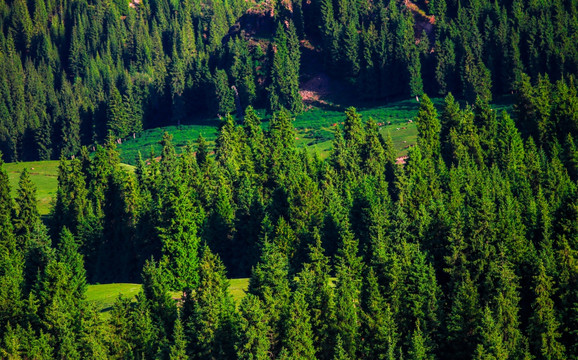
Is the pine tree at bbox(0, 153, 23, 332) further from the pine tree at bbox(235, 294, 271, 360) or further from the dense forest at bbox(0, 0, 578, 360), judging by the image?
the pine tree at bbox(235, 294, 271, 360)

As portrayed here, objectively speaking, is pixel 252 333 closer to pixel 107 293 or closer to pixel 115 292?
pixel 115 292

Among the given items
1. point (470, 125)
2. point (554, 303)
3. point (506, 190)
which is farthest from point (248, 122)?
point (554, 303)

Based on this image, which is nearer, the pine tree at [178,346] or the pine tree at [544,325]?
the pine tree at [544,325]

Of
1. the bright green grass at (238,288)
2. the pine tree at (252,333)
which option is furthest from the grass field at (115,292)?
the pine tree at (252,333)

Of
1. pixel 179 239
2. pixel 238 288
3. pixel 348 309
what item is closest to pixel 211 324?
pixel 348 309

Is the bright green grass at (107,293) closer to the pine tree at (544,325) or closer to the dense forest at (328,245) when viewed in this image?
the dense forest at (328,245)

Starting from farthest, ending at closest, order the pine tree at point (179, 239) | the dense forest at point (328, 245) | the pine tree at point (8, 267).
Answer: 1. the pine tree at point (179, 239)
2. the pine tree at point (8, 267)
3. the dense forest at point (328, 245)
